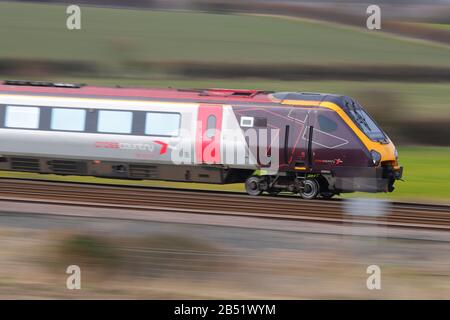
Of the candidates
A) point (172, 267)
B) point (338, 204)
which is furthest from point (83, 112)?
point (172, 267)

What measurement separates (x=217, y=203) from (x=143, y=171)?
3.03 meters

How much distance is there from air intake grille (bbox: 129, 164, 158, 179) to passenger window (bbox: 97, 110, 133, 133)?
101cm

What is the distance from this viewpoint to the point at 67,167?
79.3 feet

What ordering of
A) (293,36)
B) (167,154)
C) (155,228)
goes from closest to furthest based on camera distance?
(155,228)
(167,154)
(293,36)

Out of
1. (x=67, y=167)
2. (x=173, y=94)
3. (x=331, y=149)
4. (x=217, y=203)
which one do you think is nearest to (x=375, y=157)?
(x=331, y=149)

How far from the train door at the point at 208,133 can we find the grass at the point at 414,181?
13.0ft

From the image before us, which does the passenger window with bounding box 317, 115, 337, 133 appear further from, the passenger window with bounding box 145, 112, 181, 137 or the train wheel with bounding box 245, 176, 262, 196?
the passenger window with bounding box 145, 112, 181, 137

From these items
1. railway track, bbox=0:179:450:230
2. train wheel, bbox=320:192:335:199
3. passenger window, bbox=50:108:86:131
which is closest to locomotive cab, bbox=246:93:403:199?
train wheel, bbox=320:192:335:199

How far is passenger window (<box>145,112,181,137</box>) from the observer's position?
22.9m

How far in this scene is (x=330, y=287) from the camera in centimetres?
1326

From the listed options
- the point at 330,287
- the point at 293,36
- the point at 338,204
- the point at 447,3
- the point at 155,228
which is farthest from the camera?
the point at 447,3

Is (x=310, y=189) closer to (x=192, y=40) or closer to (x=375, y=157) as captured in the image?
(x=375, y=157)

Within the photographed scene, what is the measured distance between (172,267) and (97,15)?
150 ft

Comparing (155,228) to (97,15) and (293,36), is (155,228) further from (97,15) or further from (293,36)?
(97,15)
